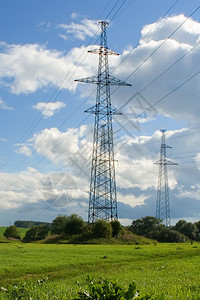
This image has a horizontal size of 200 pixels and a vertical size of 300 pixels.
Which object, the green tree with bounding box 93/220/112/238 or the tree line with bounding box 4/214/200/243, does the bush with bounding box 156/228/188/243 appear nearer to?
the tree line with bounding box 4/214/200/243

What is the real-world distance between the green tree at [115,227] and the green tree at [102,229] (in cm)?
190

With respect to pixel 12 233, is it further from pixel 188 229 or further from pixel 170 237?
pixel 188 229

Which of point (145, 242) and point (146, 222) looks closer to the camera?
point (145, 242)

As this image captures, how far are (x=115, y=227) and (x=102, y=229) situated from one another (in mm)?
3533

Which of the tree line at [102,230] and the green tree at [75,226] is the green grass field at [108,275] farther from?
the green tree at [75,226]

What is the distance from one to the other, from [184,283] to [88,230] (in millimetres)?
44481

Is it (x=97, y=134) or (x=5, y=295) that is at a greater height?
(x=97, y=134)

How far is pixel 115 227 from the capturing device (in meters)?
57.8

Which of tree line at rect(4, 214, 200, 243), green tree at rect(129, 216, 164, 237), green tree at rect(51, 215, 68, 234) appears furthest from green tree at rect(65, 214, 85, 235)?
green tree at rect(129, 216, 164, 237)

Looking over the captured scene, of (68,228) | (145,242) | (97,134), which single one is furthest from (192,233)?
(97,134)

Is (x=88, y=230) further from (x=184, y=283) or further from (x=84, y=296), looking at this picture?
(x=84, y=296)

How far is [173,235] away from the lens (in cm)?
8044

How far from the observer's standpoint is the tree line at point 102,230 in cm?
5598

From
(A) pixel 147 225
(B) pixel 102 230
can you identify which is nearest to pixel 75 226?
(B) pixel 102 230
